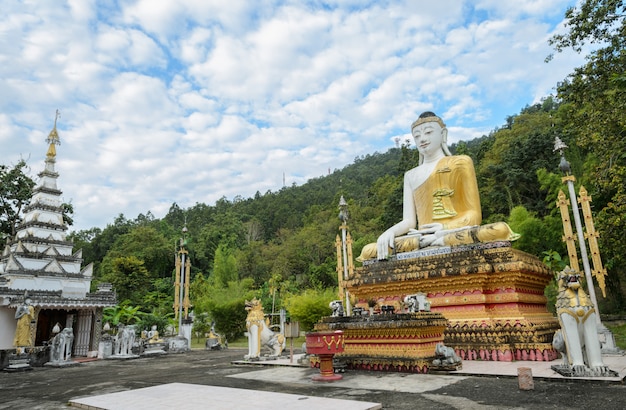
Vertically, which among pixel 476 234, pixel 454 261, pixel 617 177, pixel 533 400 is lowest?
pixel 533 400

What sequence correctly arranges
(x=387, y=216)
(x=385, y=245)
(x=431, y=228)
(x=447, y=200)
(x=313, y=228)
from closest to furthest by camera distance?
(x=431, y=228) < (x=385, y=245) < (x=447, y=200) < (x=387, y=216) < (x=313, y=228)

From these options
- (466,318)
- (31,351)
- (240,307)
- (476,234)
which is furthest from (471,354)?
(240,307)

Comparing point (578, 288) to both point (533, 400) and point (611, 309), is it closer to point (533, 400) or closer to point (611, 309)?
point (533, 400)

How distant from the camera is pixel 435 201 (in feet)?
42.7

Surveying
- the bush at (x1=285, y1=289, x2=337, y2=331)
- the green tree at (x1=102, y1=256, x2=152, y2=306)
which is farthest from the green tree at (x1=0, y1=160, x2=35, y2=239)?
the bush at (x1=285, y1=289, x2=337, y2=331)

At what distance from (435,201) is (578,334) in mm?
6849

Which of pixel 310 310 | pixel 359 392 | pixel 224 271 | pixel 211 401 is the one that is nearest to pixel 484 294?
pixel 359 392

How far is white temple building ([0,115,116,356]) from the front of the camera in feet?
57.7

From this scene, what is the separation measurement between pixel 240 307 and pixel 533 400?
21003 mm

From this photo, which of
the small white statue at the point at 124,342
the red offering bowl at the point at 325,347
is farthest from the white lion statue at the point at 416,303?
the small white statue at the point at 124,342

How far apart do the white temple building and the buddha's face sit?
15295 millimetres

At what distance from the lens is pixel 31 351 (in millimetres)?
15234

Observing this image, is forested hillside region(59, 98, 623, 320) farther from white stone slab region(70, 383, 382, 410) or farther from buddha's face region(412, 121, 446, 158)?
white stone slab region(70, 383, 382, 410)

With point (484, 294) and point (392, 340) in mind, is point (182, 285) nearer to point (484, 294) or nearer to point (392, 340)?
point (392, 340)
